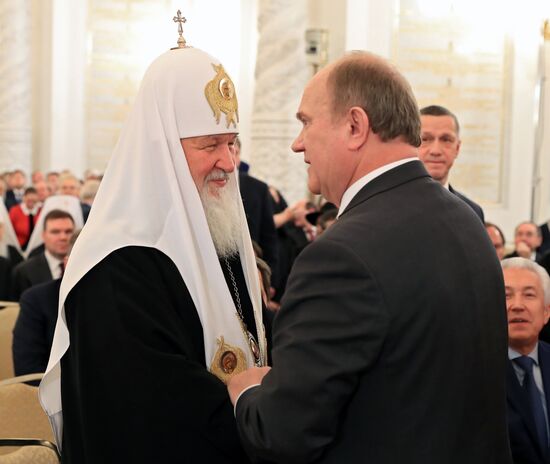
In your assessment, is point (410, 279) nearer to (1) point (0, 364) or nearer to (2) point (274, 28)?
(1) point (0, 364)

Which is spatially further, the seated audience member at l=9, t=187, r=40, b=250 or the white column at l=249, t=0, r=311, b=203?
the seated audience member at l=9, t=187, r=40, b=250

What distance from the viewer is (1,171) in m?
16.4

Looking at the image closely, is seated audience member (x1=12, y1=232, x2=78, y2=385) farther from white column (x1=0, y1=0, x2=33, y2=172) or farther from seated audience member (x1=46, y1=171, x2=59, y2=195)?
white column (x1=0, y1=0, x2=33, y2=172)

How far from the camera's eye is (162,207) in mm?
2619

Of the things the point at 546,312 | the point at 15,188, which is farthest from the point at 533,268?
the point at 15,188

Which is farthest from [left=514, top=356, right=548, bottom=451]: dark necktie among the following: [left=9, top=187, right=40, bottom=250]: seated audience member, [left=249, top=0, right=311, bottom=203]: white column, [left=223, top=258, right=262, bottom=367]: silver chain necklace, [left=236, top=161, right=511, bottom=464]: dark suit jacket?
[left=9, top=187, right=40, bottom=250]: seated audience member

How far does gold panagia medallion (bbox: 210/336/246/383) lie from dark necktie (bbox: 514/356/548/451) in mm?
1371

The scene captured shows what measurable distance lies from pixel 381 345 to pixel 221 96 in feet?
3.79

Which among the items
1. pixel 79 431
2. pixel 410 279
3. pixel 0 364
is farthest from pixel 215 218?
pixel 0 364

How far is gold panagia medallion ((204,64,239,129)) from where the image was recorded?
2.80 metres

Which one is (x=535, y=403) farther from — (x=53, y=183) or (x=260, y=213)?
(x=53, y=183)

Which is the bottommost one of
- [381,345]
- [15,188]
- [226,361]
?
[15,188]

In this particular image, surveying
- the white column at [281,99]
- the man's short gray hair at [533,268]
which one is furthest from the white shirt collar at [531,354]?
the white column at [281,99]

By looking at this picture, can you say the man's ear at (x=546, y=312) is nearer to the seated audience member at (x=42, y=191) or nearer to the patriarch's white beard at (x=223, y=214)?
the patriarch's white beard at (x=223, y=214)
